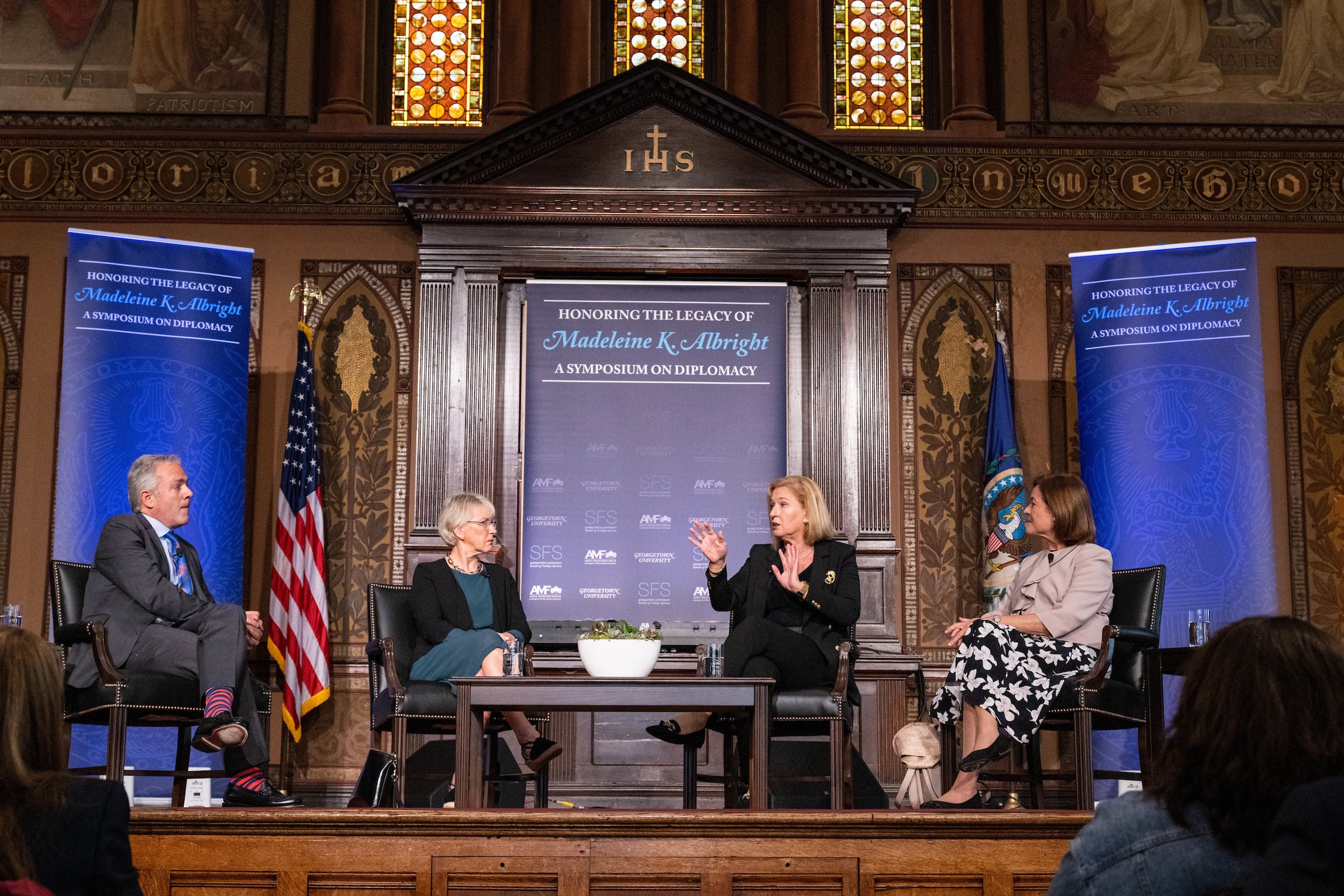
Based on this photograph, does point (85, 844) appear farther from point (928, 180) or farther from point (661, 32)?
point (661, 32)

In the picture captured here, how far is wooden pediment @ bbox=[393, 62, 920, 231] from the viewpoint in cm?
715

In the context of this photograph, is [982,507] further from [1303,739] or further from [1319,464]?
[1303,739]

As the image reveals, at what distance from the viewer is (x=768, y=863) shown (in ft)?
9.82

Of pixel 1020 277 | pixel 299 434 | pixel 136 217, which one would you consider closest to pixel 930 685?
pixel 1020 277

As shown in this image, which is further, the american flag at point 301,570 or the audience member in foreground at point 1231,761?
the american flag at point 301,570

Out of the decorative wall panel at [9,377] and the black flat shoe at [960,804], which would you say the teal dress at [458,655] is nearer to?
the black flat shoe at [960,804]

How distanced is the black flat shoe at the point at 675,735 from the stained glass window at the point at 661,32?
4100 millimetres

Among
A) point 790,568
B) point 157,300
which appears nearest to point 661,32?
point 157,300

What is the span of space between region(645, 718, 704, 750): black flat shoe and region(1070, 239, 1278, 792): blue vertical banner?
8.03 ft

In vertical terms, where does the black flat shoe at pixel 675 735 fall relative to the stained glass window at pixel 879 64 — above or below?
below

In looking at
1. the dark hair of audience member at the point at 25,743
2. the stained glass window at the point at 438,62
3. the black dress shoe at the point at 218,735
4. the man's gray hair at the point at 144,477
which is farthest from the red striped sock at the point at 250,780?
the stained glass window at the point at 438,62

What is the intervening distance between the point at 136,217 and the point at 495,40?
223cm

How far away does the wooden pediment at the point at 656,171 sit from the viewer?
7152mm

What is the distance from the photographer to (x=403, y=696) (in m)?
5.10
